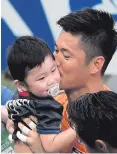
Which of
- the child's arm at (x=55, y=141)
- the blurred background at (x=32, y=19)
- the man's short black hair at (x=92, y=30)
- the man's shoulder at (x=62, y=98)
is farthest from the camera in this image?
the blurred background at (x=32, y=19)

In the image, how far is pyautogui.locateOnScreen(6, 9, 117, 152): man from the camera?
5.02 feet

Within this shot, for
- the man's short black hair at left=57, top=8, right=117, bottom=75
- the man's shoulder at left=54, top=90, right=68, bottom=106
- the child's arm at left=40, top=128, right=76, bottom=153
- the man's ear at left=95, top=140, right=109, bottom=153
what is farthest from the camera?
the man's shoulder at left=54, top=90, right=68, bottom=106

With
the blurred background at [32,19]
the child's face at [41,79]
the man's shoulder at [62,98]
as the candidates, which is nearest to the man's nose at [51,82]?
the child's face at [41,79]

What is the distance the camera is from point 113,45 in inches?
61.8

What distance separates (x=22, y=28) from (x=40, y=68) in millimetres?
720

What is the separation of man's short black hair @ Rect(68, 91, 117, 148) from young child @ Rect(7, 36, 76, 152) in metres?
0.23

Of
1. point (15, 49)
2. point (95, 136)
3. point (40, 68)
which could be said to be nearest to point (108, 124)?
point (95, 136)

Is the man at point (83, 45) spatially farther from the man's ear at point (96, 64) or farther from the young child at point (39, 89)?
the young child at point (39, 89)

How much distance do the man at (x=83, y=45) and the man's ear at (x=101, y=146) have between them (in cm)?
48

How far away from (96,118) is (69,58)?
55 cm

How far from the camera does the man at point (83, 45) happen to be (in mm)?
1530

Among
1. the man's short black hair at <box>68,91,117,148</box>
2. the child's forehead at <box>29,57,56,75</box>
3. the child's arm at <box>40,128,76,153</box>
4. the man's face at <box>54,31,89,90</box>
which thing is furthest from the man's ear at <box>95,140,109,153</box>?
the man's face at <box>54,31,89,90</box>

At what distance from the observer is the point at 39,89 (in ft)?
4.48

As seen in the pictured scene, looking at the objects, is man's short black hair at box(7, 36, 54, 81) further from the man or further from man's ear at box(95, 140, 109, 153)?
man's ear at box(95, 140, 109, 153)
